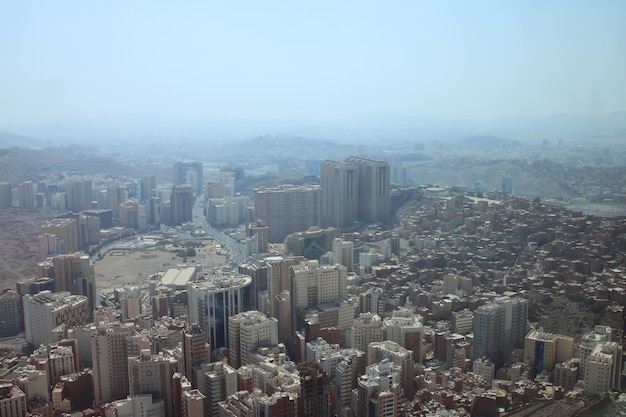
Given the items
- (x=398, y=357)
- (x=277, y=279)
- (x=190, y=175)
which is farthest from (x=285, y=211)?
(x=190, y=175)

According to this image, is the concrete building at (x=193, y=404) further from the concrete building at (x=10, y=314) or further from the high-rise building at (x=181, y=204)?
the high-rise building at (x=181, y=204)

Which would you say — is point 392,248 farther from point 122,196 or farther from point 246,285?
point 122,196

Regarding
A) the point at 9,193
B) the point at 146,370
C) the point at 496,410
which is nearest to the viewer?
the point at 496,410

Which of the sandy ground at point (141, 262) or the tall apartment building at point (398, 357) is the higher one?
the tall apartment building at point (398, 357)

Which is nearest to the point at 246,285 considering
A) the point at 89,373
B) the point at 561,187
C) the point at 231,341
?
the point at 231,341

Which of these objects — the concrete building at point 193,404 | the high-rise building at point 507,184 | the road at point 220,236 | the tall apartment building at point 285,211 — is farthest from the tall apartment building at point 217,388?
the high-rise building at point 507,184

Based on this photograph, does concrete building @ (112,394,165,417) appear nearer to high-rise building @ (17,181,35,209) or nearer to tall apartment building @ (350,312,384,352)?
tall apartment building @ (350,312,384,352)
